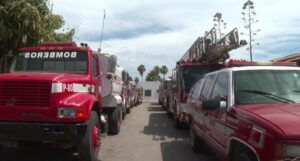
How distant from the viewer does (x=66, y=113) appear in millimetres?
7816

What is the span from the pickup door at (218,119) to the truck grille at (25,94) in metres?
2.90

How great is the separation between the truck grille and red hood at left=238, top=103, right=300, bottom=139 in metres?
3.64

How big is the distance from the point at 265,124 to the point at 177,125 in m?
10.6

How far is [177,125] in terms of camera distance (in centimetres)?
1552

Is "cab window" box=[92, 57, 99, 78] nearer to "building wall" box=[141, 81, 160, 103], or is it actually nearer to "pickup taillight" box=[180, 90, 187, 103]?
"pickup taillight" box=[180, 90, 187, 103]

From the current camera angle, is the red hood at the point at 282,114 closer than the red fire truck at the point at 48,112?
Yes

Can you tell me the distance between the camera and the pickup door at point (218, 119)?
262 inches

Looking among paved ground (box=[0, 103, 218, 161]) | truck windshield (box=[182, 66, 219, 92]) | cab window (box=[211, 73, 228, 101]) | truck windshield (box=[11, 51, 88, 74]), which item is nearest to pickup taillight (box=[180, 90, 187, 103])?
truck windshield (box=[182, 66, 219, 92])

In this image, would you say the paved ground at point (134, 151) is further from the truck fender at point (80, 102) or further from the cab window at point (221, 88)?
the cab window at point (221, 88)

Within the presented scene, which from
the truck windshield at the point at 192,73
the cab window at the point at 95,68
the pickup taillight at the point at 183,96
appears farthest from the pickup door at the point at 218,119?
the truck windshield at the point at 192,73

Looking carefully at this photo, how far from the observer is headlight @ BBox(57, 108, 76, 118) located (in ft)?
25.6

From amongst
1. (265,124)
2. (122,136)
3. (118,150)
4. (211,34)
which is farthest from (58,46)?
(211,34)

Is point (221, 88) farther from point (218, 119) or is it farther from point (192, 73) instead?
point (192, 73)

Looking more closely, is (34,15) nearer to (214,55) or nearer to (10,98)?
(10,98)
